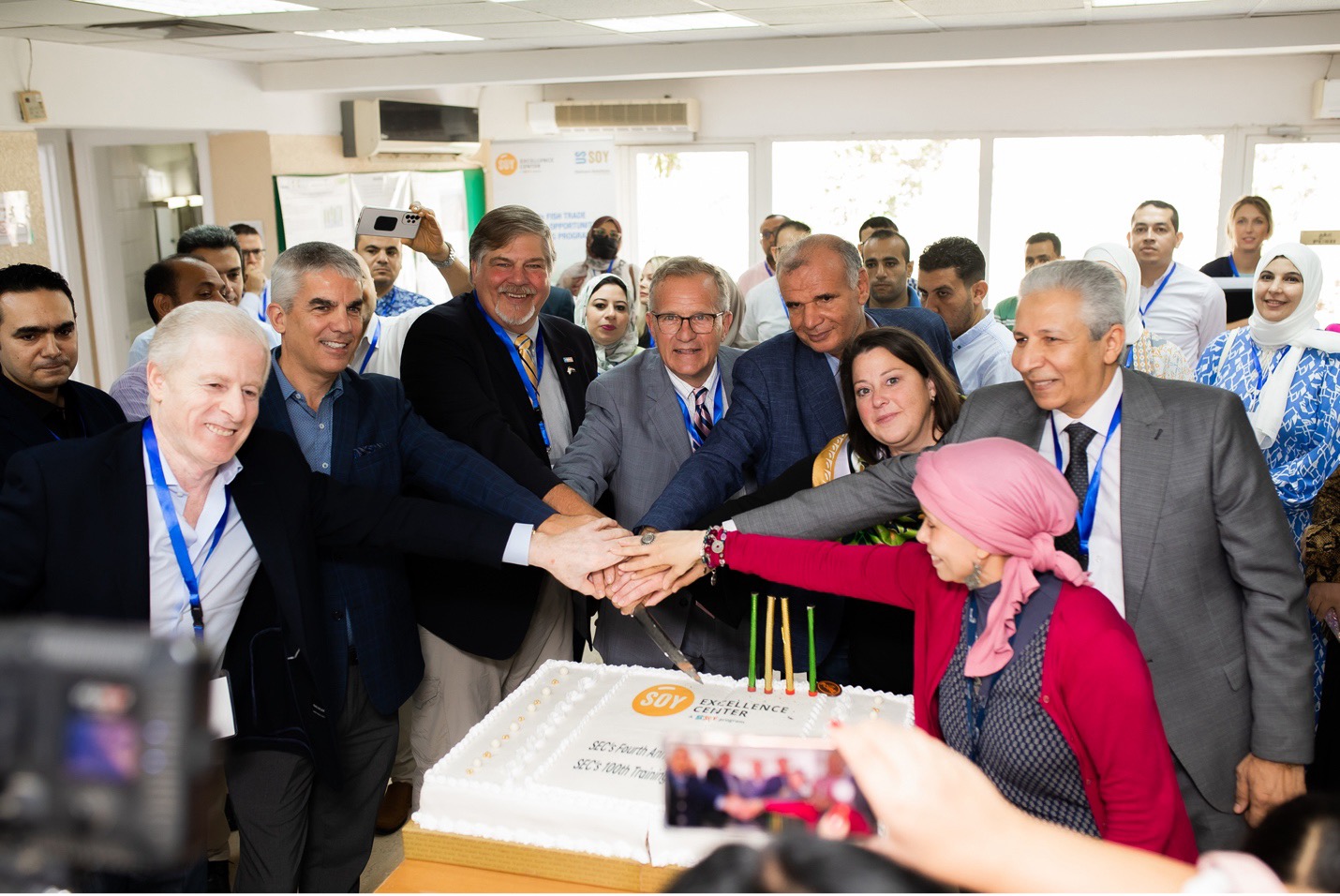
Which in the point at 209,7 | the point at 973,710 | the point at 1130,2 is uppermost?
the point at 1130,2

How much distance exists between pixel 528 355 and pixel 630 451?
550mm

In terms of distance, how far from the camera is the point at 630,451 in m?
3.07

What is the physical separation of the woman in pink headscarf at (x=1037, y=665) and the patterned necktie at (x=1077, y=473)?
38cm

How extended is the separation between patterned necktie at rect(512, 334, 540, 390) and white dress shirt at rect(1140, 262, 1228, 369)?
339 centimetres

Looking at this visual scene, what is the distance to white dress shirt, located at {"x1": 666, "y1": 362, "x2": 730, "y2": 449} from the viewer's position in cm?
312

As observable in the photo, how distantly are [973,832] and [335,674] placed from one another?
207 cm

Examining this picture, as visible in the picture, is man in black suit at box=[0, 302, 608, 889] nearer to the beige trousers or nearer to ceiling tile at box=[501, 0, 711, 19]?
the beige trousers

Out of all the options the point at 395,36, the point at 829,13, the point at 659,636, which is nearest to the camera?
the point at 659,636

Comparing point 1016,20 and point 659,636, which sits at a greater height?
point 1016,20

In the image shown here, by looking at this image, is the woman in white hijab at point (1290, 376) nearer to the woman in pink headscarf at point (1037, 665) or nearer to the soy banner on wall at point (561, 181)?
the woman in pink headscarf at point (1037, 665)

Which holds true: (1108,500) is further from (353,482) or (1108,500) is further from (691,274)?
(353,482)

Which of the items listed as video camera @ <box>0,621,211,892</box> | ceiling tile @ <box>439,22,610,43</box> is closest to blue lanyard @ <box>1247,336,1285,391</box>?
video camera @ <box>0,621,211,892</box>

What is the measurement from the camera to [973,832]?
2.83 feet

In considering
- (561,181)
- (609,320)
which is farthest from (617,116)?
(609,320)
